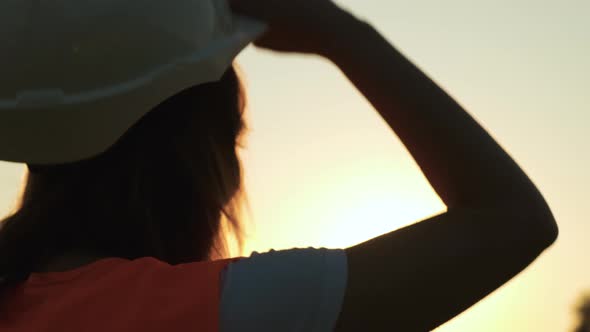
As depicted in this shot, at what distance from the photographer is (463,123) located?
1.89 m

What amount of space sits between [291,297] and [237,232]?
0.71 meters

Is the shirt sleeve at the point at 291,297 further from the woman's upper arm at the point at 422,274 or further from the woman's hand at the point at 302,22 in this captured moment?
the woman's hand at the point at 302,22

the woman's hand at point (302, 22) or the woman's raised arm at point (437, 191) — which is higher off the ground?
the woman's hand at point (302, 22)

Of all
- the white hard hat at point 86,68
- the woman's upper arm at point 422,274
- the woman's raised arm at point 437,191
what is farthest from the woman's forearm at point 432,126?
the white hard hat at point 86,68

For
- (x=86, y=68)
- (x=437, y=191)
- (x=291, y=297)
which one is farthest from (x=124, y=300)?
(x=437, y=191)

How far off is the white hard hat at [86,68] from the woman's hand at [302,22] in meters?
0.04

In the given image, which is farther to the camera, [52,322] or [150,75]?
[150,75]

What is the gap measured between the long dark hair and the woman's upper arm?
53cm

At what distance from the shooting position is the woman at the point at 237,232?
1.67 m

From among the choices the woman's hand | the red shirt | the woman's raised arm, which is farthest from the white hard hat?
the red shirt

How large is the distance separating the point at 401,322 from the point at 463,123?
43 centimetres

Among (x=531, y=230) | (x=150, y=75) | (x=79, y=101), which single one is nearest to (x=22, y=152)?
(x=79, y=101)

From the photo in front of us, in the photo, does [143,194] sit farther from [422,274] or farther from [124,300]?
[422,274]

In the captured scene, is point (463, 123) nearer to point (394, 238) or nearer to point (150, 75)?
point (394, 238)
